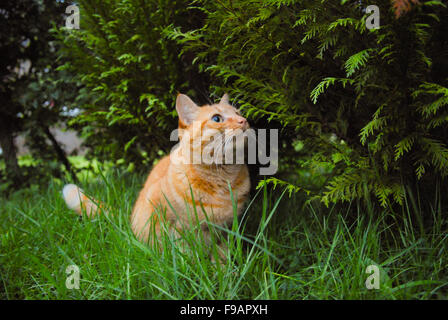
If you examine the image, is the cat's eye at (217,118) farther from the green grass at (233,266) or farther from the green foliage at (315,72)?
the green grass at (233,266)

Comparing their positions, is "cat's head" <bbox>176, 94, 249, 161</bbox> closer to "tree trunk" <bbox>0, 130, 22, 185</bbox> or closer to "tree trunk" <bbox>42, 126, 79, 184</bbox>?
"tree trunk" <bbox>42, 126, 79, 184</bbox>

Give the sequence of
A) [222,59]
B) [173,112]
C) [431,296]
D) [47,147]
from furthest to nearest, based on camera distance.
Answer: [47,147] < [173,112] < [222,59] < [431,296]

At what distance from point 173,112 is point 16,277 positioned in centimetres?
141

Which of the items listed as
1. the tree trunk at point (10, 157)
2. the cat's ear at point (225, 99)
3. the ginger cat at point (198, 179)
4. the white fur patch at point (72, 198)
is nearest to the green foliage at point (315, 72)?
the cat's ear at point (225, 99)

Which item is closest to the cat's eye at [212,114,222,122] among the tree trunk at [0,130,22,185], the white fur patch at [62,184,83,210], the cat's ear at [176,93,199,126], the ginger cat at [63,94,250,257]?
the ginger cat at [63,94,250,257]

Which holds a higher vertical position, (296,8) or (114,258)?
(296,8)

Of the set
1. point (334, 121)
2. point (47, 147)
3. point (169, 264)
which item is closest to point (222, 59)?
point (334, 121)

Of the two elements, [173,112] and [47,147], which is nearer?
[173,112]

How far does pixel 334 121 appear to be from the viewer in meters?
2.09

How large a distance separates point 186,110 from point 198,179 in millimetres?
433

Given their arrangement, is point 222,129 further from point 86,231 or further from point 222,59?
point 86,231

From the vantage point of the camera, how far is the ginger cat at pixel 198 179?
1916 millimetres

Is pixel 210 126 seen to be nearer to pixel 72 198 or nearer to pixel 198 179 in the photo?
pixel 198 179

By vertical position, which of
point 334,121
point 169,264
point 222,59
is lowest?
point 169,264
